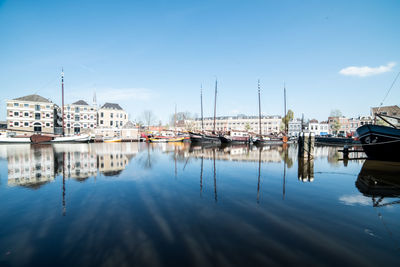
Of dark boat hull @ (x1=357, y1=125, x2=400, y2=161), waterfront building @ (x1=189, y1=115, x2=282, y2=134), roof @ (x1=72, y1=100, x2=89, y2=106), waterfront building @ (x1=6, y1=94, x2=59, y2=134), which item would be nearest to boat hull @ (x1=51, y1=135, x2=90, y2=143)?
waterfront building @ (x1=6, y1=94, x2=59, y2=134)

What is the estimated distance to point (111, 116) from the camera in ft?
218

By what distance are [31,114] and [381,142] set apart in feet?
238

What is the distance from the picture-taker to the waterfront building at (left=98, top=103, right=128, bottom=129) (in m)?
65.3

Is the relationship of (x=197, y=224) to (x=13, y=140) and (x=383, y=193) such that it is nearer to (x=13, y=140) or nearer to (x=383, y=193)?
(x=383, y=193)

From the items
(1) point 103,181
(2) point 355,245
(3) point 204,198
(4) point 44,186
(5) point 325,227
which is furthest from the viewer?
(1) point 103,181

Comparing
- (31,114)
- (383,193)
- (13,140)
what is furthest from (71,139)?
(383,193)

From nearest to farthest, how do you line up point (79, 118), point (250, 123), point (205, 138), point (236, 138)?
point (205, 138) < point (236, 138) < point (79, 118) < point (250, 123)

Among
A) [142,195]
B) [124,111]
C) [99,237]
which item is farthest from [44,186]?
[124,111]

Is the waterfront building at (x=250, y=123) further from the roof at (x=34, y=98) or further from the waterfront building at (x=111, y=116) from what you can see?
the roof at (x=34, y=98)

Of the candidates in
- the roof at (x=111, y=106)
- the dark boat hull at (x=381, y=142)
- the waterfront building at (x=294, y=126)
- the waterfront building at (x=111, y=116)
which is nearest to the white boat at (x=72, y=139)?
the waterfront building at (x=111, y=116)

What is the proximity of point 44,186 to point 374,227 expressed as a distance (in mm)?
11948

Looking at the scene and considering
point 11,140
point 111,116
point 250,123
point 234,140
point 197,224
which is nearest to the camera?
point 197,224

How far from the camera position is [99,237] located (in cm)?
430

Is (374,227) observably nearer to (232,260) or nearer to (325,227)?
(325,227)
